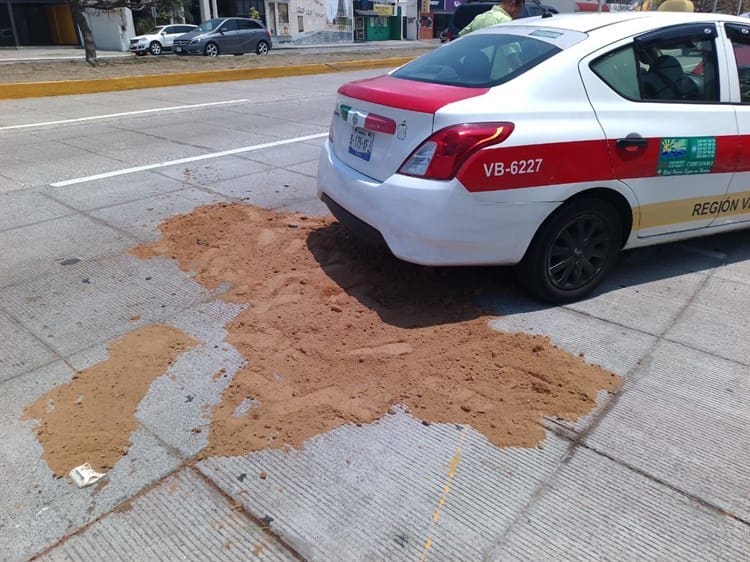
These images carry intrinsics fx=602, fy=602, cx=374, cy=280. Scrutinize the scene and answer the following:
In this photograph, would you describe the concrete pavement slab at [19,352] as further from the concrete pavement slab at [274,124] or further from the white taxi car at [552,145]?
the concrete pavement slab at [274,124]

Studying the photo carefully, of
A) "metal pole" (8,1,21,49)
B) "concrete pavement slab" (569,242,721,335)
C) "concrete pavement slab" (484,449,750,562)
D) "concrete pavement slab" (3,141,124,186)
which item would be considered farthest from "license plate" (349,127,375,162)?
"metal pole" (8,1,21,49)

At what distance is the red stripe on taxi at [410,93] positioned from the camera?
3.41 meters

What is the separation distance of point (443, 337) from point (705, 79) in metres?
2.59

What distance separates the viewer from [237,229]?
511 cm

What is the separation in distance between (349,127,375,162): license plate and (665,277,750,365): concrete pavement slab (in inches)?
85.2

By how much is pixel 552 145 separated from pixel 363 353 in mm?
1604

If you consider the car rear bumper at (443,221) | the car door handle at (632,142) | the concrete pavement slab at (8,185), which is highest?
the car door handle at (632,142)

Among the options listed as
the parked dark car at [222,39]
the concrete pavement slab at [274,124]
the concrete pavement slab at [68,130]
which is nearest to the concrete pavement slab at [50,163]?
the concrete pavement slab at [68,130]

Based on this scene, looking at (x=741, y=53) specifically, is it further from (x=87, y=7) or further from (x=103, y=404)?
(x=87, y=7)

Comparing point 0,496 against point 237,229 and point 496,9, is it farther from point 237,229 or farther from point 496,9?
point 496,9

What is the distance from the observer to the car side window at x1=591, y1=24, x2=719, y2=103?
374cm

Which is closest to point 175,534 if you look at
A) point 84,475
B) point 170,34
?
point 84,475

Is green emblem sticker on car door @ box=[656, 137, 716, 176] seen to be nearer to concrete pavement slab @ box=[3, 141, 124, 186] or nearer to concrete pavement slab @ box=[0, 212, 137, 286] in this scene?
concrete pavement slab @ box=[0, 212, 137, 286]

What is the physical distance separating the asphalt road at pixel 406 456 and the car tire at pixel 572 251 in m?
0.15
